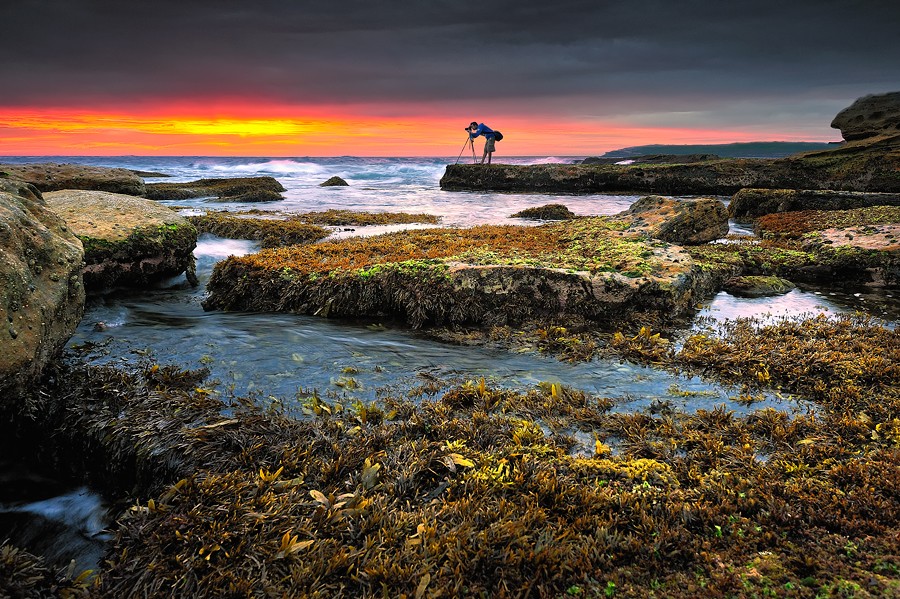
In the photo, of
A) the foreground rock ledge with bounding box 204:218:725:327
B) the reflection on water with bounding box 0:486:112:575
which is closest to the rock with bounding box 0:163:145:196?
the foreground rock ledge with bounding box 204:218:725:327

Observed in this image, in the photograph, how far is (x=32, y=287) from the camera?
3947 millimetres

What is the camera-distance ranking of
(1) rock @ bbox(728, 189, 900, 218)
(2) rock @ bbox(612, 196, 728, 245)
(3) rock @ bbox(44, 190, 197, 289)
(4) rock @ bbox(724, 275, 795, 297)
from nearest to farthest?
(3) rock @ bbox(44, 190, 197, 289) → (4) rock @ bbox(724, 275, 795, 297) → (2) rock @ bbox(612, 196, 728, 245) → (1) rock @ bbox(728, 189, 900, 218)

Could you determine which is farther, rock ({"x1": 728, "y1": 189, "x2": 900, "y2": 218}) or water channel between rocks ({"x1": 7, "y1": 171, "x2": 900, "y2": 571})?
rock ({"x1": 728, "y1": 189, "x2": 900, "y2": 218})

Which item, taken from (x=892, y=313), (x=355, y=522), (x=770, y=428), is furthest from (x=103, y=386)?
(x=892, y=313)

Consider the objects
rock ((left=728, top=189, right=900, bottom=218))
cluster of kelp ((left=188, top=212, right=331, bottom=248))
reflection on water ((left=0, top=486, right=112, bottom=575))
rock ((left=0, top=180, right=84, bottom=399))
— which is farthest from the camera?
rock ((left=728, top=189, right=900, bottom=218))

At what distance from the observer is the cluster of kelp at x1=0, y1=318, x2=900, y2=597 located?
97.0 inches

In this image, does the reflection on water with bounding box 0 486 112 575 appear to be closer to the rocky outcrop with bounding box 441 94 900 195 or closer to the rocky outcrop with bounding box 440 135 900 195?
the rocky outcrop with bounding box 440 135 900 195

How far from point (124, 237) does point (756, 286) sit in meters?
11.4

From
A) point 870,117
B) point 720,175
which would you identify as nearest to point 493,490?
point 720,175

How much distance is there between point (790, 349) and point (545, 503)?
410 centimetres

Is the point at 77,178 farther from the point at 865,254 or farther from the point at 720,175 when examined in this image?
the point at 720,175

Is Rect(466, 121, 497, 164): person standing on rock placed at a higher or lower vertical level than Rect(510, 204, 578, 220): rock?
higher

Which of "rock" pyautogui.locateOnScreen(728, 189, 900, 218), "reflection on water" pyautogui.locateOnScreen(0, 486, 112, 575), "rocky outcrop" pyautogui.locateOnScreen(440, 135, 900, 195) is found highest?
"rocky outcrop" pyautogui.locateOnScreen(440, 135, 900, 195)

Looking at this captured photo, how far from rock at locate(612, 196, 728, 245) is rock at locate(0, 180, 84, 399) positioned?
425 inches
